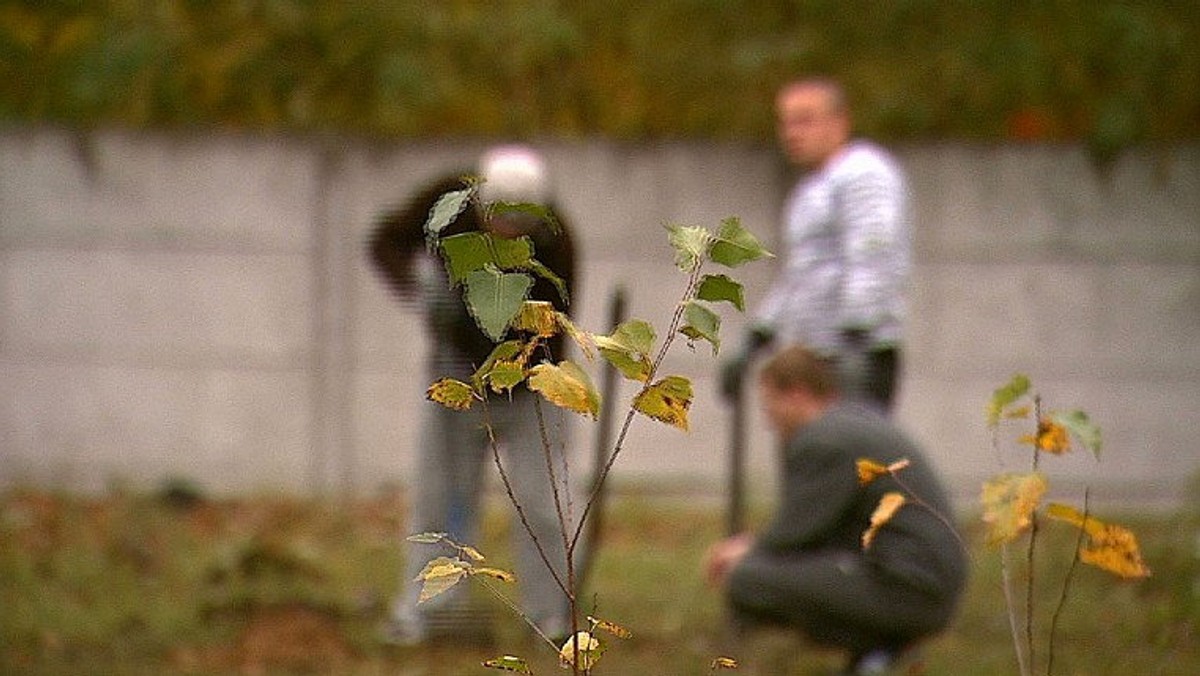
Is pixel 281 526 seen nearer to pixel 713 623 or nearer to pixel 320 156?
pixel 320 156

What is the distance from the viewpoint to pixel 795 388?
5738mm

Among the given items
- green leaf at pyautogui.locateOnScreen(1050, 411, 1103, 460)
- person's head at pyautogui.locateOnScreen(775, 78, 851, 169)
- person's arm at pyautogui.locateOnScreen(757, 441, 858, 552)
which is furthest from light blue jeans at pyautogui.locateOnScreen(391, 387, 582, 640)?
green leaf at pyautogui.locateOnScreen(1050, 411, 1103, 460)

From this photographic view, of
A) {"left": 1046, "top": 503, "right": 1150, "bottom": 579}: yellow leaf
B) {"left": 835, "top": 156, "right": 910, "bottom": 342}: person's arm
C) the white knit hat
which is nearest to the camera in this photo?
{"left": 1046, "top": 503, "right": 1150, "bottom": 579}: yellow leaf

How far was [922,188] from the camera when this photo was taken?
9172 mm

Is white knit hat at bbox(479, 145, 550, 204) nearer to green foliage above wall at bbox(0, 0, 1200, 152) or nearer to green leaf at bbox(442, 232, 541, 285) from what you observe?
green foliage above wall at bbox(0, 0, 1200, 152)

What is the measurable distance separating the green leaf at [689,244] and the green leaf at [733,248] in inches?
0.7

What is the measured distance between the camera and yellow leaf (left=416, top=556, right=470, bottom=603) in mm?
2805

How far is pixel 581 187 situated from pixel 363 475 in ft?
4.89

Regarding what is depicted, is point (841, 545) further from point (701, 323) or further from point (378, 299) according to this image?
point (378, 299)

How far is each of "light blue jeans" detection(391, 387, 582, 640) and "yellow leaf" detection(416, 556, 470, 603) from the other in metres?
3.18

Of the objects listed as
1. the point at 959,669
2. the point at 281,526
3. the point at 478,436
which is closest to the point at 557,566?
the point at 478,436

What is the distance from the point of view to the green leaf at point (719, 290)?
8.72ft

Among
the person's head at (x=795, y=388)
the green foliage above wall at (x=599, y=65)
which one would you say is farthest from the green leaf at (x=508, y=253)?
the green foliage above wall at (x=599, y=65)

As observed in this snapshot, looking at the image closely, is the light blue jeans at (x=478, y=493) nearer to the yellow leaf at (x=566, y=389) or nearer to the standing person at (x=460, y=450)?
the standing person at (x=460, y=450)
